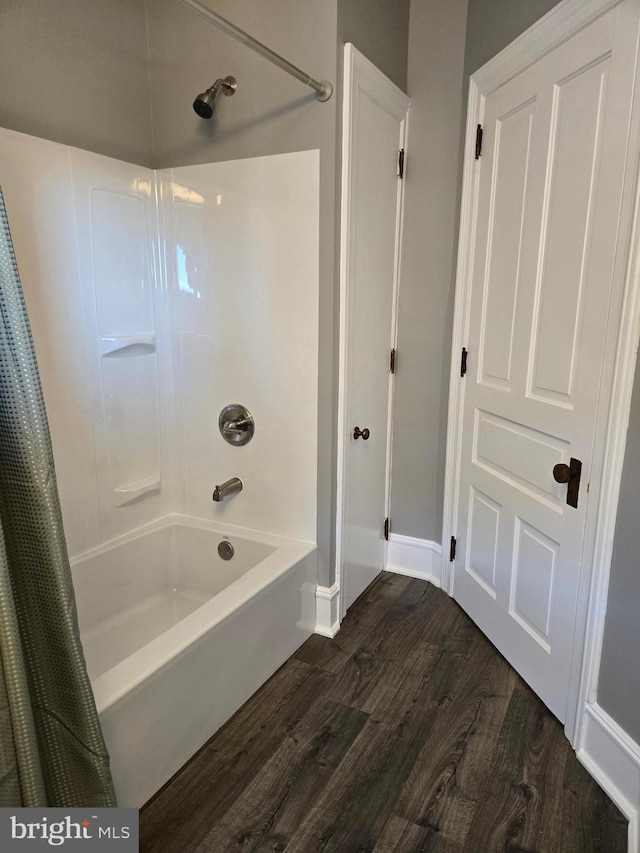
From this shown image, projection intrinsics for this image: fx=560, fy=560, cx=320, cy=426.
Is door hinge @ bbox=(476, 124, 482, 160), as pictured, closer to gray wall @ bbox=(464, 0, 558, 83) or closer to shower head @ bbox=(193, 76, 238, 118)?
gray wall @ bbox=(464, 0, 558, 83)

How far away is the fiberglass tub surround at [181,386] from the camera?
1.90m

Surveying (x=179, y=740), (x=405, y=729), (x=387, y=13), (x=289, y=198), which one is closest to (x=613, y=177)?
(x=289, y=198)

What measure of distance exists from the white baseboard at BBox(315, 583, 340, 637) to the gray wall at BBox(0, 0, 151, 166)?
6.24 ft

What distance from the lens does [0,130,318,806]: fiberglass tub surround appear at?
1.90 meters

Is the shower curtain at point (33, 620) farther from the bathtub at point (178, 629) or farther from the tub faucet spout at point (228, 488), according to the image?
the tub faucet spout at point (228, 488)

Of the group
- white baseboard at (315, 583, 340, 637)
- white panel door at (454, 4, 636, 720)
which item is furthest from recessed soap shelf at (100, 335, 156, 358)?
white panel door at (454, 4, 636, 720)

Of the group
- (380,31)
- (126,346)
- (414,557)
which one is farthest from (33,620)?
(380,31)

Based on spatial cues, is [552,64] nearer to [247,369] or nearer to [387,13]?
[387,13]

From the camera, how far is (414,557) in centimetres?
280

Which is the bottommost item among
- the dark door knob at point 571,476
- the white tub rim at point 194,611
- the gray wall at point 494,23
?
the white tub rim at point 194,611

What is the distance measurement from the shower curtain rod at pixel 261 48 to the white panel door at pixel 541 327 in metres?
0.67

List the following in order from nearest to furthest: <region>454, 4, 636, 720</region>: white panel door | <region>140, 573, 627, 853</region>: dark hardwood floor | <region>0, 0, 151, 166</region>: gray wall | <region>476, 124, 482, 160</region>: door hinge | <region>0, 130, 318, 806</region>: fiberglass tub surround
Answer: <region>140, 573, 627, 853</region>: dark hardwood floor < <region>454, 4, 636, 720</region>: white panel door < <region>0, 0, 151, 166</region>: gray wall < <region>0, 130, 318, 806</region>: fiberglass tub surround < <region>476, 124, 482, 160</region>: door hinge
